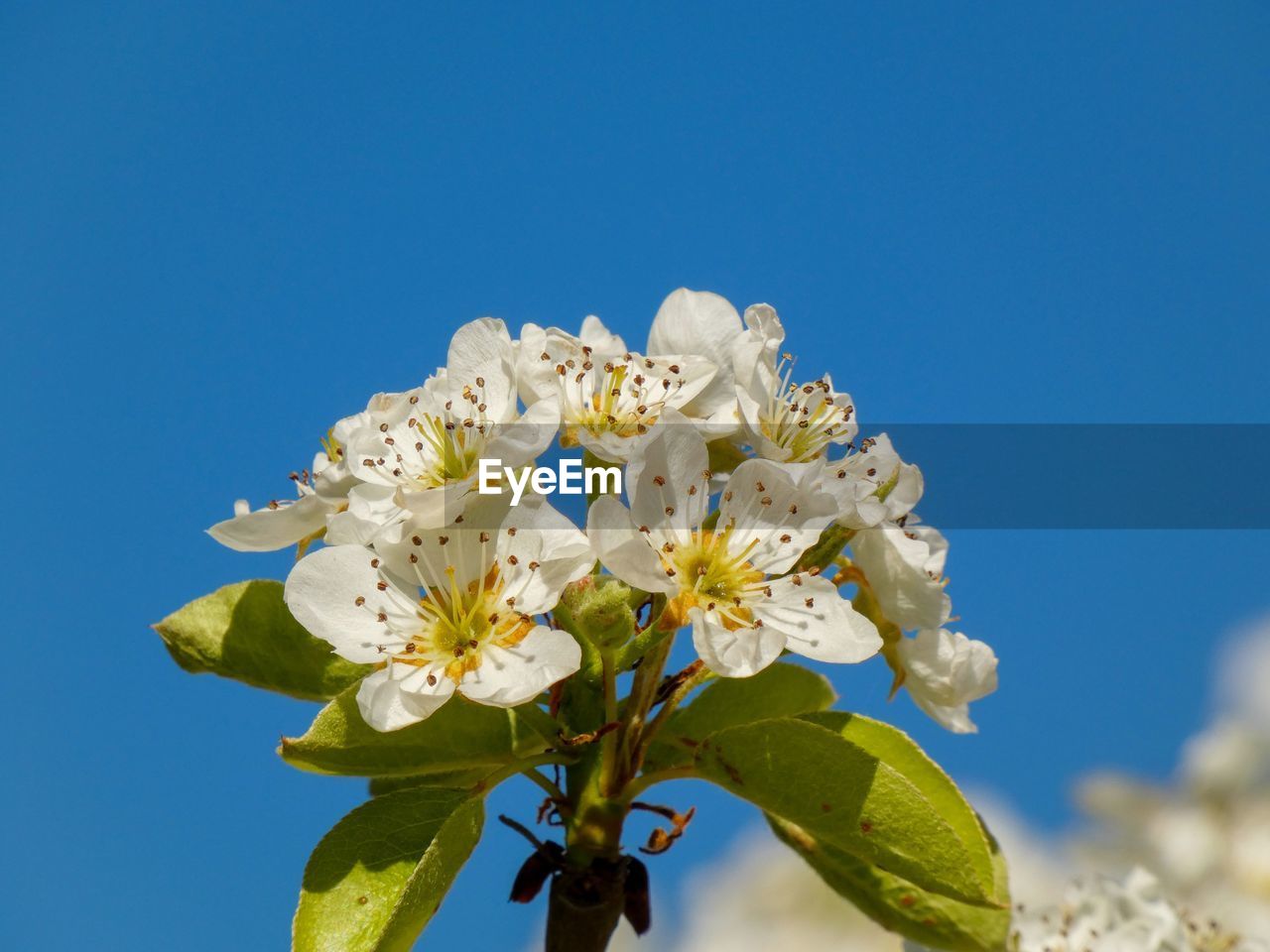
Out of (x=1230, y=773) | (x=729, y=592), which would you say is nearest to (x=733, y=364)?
(x=729, y=592)

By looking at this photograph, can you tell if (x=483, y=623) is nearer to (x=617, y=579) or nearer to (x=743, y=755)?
(x=617, y=579)

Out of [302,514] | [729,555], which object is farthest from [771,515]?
[302,514]

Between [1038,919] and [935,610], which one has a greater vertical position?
[935,610]

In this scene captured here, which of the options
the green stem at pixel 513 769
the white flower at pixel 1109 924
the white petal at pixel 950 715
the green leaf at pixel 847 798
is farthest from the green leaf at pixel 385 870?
the white flower at pixel 1109 924

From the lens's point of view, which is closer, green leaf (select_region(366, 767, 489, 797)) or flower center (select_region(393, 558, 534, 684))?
flower center (select_region(393, 558, 534, 684))

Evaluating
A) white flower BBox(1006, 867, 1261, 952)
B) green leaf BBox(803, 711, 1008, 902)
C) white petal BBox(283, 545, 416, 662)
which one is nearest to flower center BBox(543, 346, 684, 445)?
white petal BBox(283, 545, 416, 662)

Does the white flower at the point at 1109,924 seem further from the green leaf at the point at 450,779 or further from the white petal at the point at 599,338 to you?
the white petal at the point at 599,338

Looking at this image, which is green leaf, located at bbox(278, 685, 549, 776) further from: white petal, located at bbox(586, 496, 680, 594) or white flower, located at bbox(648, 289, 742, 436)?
white flower, located at bbox(648, 289, 742, 436)
